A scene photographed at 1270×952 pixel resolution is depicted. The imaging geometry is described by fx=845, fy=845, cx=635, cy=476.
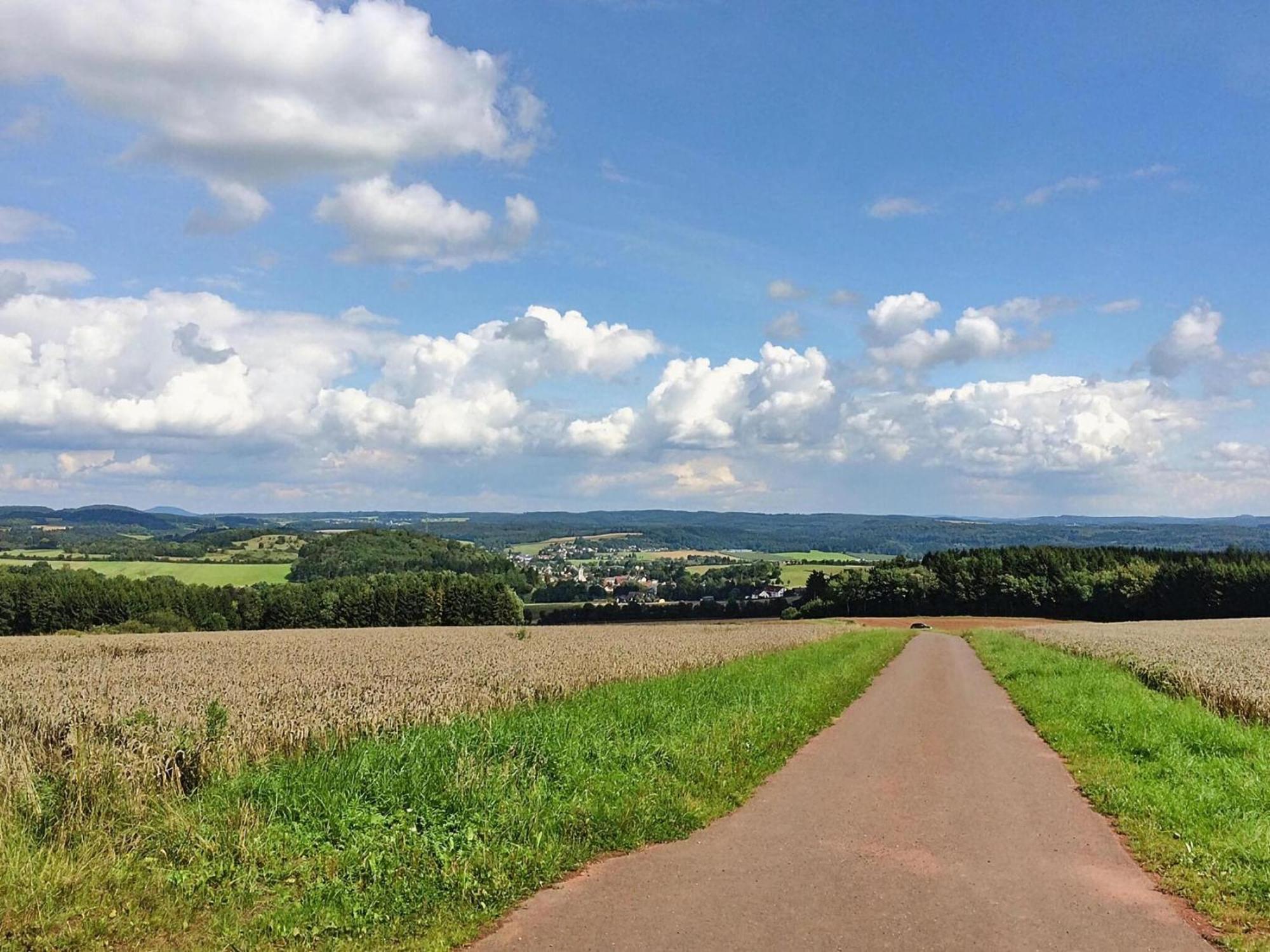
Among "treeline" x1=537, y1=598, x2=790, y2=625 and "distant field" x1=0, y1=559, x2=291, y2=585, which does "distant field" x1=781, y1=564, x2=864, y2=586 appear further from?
"distant field" x1=0, y1=559, x2=291, y2=585

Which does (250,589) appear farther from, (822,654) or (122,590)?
(822,654)

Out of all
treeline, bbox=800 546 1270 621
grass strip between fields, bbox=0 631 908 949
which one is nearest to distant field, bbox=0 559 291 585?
treeline, bbox=800 546 1270 621

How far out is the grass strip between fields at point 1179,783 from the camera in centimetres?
772

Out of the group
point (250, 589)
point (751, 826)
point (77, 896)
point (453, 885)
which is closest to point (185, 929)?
point (77, 896)

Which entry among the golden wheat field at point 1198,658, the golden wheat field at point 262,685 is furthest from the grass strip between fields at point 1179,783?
the golden wheat field at point 262,685

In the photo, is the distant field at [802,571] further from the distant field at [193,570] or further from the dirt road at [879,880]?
the dirt road at [879,880]

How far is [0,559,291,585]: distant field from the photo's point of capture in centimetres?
12300

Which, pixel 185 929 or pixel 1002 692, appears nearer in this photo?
pixel 185 929

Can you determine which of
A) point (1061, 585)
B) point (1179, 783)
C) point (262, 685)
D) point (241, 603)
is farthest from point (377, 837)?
point (1061, 585)

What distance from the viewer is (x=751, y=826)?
9.65 meters

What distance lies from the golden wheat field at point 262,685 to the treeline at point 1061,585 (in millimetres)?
69704

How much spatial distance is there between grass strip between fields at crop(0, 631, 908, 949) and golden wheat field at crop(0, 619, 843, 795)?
998 millimetres

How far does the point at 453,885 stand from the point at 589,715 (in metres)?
7.12

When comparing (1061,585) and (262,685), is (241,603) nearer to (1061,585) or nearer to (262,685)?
(262,685)
